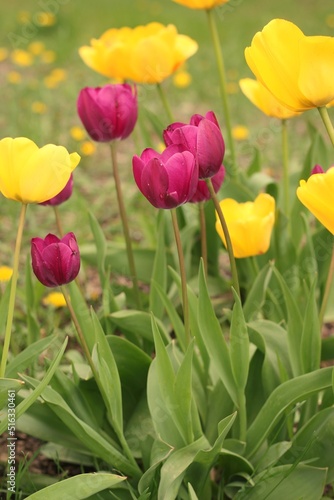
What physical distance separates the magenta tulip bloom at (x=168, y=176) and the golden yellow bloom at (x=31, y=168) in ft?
0.38

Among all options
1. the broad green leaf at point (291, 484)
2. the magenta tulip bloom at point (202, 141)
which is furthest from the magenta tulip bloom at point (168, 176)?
the broad green leaf at point (291, 484)

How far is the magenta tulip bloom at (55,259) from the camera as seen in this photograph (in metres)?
1.16

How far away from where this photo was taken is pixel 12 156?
3.72 feet

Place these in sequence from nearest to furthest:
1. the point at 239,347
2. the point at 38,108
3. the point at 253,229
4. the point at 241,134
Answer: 1. the point at 239,347
2. the point at 253,229
3. the point at 241,134
4. the point at 38,108

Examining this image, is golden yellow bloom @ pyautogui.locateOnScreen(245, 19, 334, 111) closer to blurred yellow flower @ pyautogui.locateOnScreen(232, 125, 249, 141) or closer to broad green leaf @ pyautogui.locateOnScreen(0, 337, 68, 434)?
broad green leaf @ pyautogui.locateOnScreen(0, 337, 68, 434)

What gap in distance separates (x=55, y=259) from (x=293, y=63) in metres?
0.46

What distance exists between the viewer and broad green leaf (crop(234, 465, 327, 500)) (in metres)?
1.27

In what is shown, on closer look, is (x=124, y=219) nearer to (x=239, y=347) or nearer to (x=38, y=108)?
(x=239, y=347)

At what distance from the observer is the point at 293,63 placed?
108 centimetres

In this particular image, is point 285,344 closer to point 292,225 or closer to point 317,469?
point 317,469

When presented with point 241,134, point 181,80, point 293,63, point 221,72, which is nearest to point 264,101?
point 221,72

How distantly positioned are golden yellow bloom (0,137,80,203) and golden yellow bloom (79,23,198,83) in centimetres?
59

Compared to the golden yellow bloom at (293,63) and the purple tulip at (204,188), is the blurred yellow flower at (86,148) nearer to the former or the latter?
the purple tulip at (204,188)

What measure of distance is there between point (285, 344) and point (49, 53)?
140 inches
